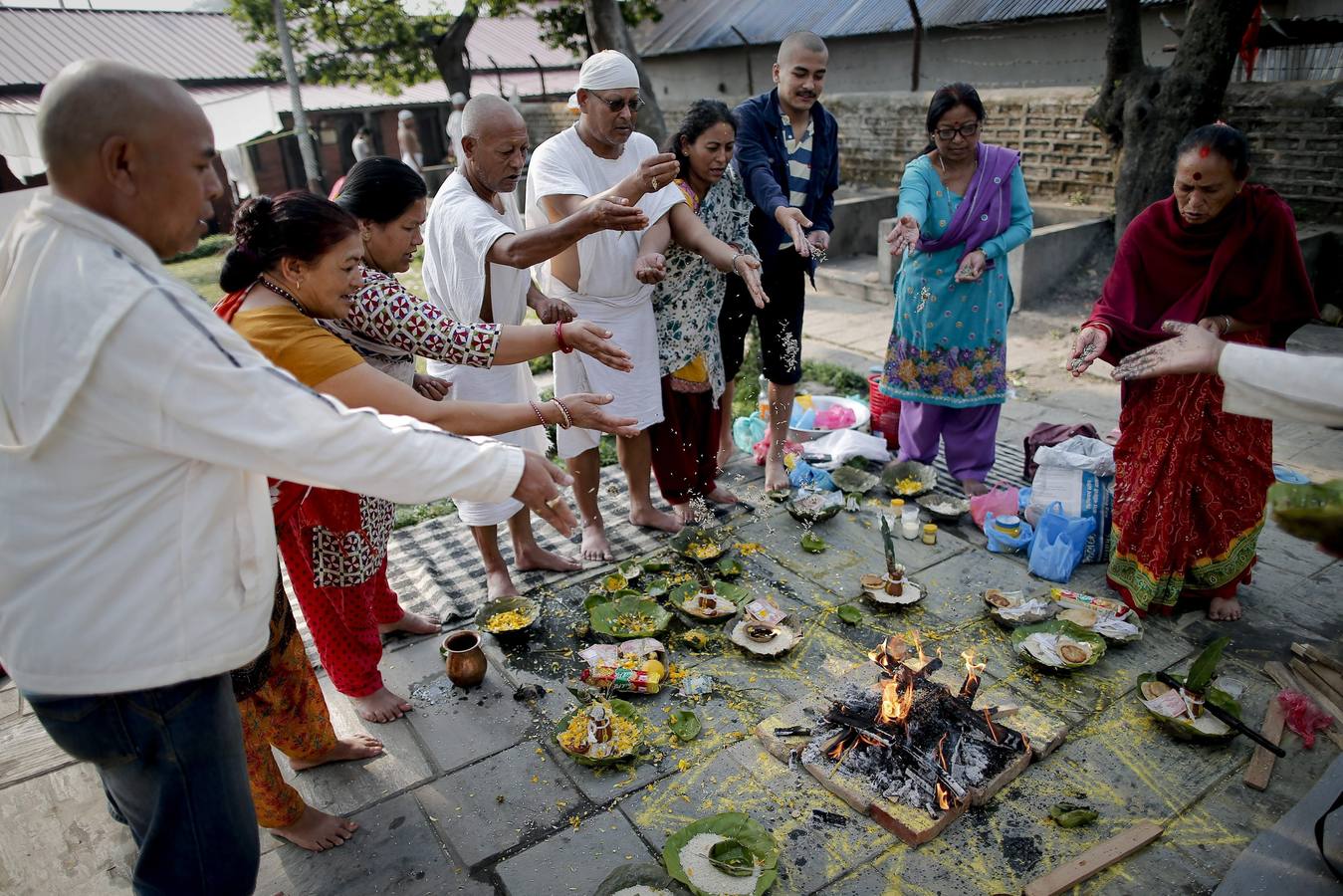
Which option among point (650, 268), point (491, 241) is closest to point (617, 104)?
point (650, 268)

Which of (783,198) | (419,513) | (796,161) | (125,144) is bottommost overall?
(419,513)

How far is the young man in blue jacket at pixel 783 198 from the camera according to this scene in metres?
4.33

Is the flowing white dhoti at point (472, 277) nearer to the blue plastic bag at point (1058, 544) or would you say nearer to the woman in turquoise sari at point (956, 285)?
the woman in turquoise sari at point (956, 285)

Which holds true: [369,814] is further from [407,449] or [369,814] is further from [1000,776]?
[1000,776]

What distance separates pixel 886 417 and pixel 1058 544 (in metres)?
1.65

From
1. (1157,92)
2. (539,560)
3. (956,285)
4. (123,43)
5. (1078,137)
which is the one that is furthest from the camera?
(123,43)

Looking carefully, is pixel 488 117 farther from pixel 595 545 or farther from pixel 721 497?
pixel 721 497

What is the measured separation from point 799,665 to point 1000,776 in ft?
2.95

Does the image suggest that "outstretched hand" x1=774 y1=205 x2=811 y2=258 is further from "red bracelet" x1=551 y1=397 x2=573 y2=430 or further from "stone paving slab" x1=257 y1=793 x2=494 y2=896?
"stone paving slab" x1=257 y1=793 x2=494 y2=896

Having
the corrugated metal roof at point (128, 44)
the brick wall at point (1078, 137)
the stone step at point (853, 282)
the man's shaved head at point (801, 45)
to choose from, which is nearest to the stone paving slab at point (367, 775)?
the man's shaved head at point (801, 45)

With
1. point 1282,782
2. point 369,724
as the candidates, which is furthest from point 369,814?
point 1282,782

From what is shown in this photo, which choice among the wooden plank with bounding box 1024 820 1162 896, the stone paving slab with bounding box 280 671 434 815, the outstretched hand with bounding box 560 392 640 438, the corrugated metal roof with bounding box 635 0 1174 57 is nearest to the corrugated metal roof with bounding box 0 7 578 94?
the corrugated metal roof with bounding box 635 0 1174 57

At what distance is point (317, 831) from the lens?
8.53ft

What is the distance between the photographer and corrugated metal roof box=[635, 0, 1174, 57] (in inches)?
465
